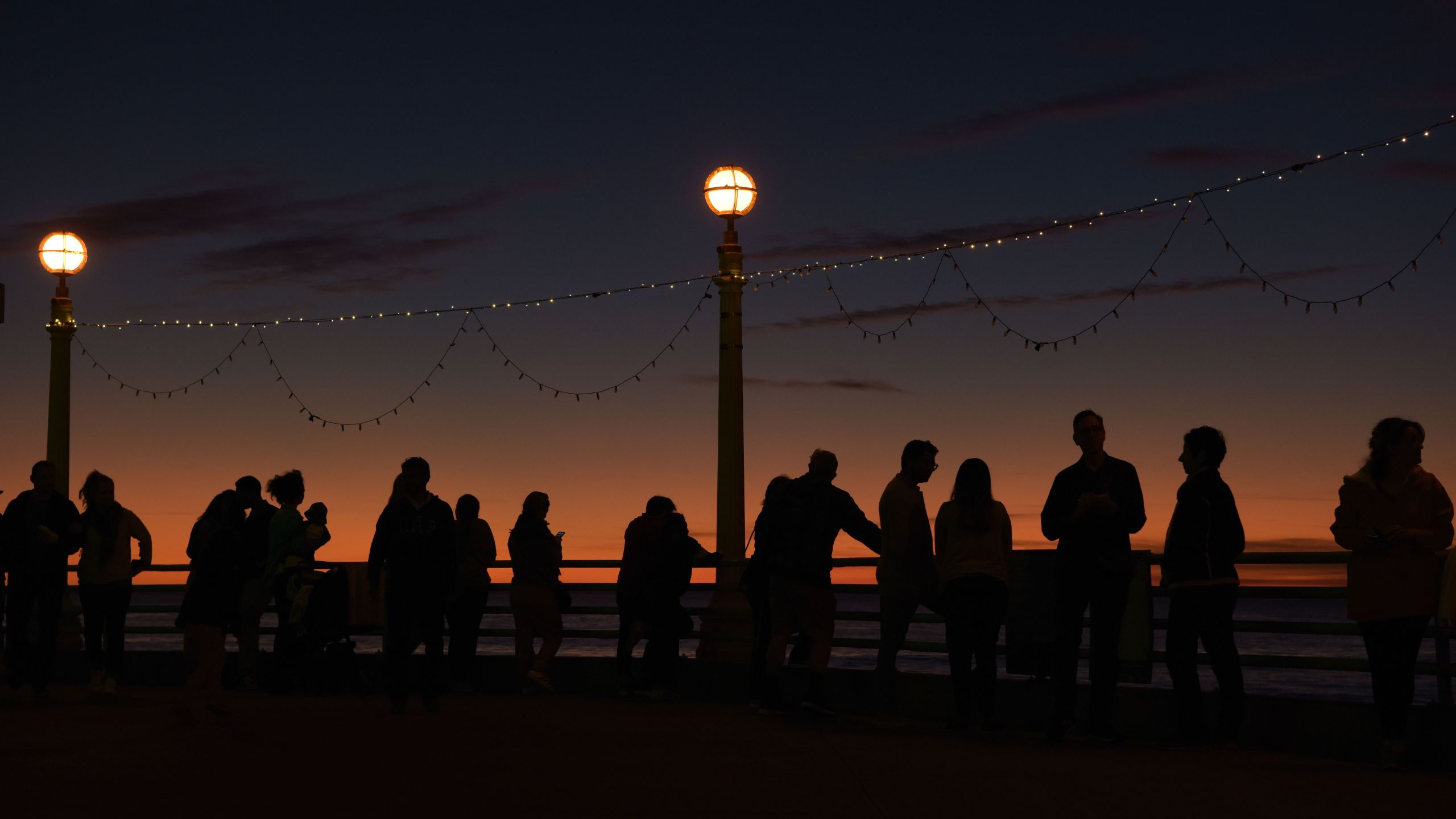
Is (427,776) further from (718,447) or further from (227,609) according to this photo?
(718,447)

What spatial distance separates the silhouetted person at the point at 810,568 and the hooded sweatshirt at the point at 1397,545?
367 cm

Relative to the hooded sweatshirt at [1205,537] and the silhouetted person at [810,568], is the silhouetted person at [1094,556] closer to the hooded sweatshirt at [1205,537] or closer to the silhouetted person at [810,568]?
the hooded sweatshirt at [1205,537]

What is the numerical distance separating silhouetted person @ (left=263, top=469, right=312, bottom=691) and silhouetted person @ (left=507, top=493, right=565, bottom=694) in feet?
6.18

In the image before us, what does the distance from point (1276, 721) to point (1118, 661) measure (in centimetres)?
103

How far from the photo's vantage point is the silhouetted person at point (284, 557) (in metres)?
13.9

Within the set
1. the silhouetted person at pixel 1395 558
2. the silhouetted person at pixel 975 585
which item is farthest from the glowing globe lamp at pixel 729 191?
the silhouetted person at pixel 1395 558

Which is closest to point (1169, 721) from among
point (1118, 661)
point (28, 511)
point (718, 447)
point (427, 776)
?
point (1118, 661)

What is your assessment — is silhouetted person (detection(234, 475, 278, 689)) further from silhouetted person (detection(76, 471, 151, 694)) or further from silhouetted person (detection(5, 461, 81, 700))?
silhouetted person (detection(5, 461, 81, 700))

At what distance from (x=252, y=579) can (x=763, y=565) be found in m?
5.30

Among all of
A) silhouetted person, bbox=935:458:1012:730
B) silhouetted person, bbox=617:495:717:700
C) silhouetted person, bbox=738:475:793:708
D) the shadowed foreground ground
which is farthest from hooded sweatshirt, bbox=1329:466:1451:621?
silhouetted person, bbox=617:495:717:700

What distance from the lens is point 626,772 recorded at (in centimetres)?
822

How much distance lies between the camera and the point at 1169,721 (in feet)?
32.7

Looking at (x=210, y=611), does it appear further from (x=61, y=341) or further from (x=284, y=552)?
(x=61, y=341)

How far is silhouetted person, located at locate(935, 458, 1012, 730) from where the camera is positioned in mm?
10438
